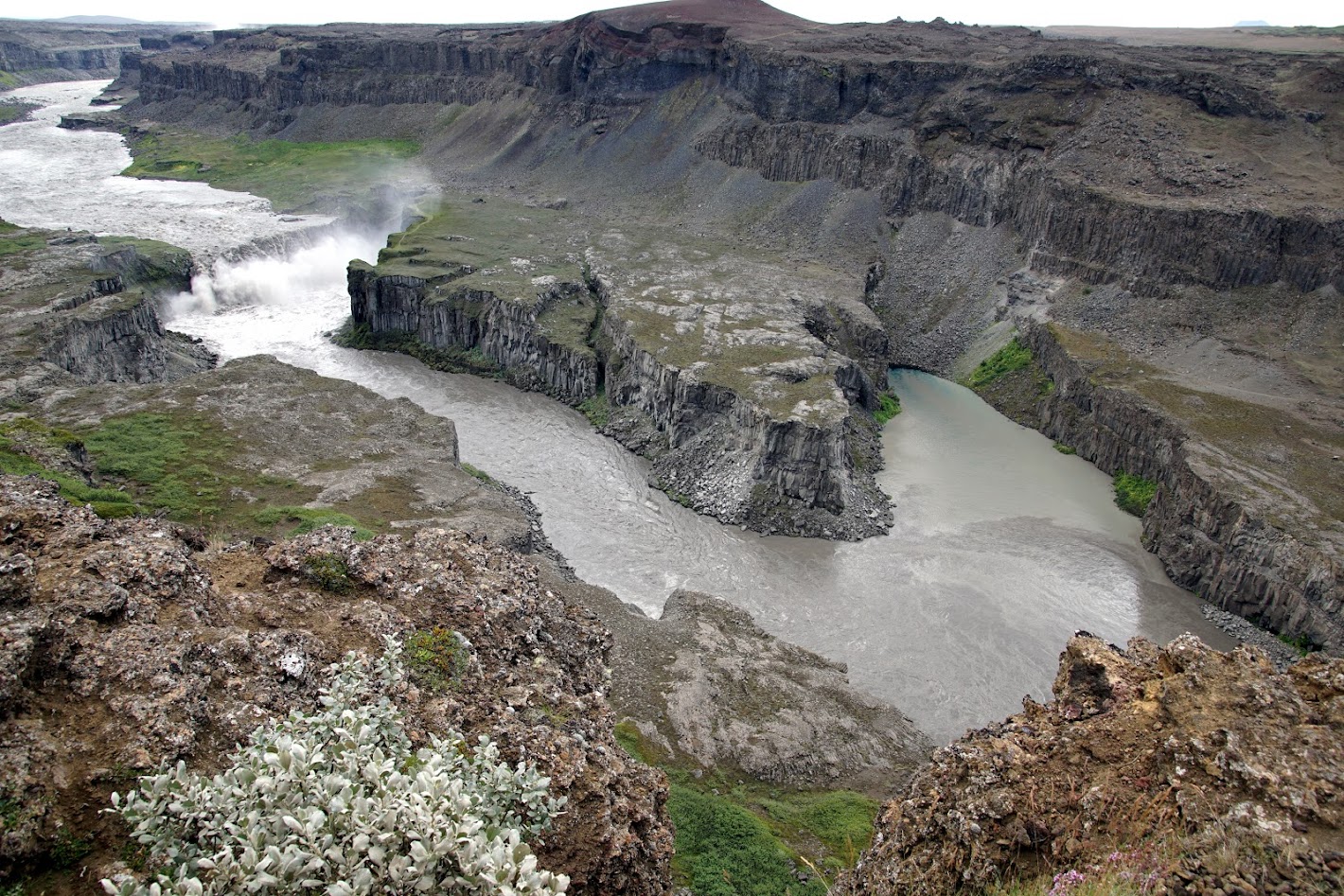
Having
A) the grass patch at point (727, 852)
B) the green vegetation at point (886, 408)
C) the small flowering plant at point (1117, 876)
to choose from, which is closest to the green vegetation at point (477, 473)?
the grass patch at point (727, 852)

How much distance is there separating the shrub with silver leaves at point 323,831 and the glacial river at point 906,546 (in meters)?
26.0

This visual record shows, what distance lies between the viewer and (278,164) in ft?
372

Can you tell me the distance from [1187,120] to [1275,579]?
4828 cm

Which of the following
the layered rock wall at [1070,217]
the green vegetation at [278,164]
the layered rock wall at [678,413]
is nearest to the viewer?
the layered rock wall at [678,413]

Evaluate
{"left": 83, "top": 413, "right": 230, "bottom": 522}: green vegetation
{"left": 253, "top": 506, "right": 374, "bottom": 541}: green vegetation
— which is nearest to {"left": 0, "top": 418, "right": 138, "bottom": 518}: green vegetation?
{"left": 83, "top": 413, "right": 230, "bottom": 522}: green vegetation

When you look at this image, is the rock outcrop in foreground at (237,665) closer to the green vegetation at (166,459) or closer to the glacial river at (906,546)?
the green vegetation at (166,459)

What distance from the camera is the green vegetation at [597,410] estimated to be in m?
52.6

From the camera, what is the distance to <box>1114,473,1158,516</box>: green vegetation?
144 ft

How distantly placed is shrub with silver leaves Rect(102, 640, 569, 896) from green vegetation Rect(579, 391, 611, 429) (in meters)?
45.2

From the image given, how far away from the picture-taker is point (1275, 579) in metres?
34.5

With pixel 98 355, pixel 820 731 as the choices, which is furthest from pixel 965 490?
pixel 98 355

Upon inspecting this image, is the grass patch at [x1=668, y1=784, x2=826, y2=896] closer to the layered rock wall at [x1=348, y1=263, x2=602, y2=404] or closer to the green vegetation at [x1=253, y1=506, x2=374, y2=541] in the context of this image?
the green vegetation at [x1=253, y1=506, x2=374, y2=541]

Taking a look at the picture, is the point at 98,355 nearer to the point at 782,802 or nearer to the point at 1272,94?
the point at 782,802

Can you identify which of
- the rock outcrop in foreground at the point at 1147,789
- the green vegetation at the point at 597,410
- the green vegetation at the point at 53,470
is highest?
the rock outcrop in foreground at the point at 1147,789
